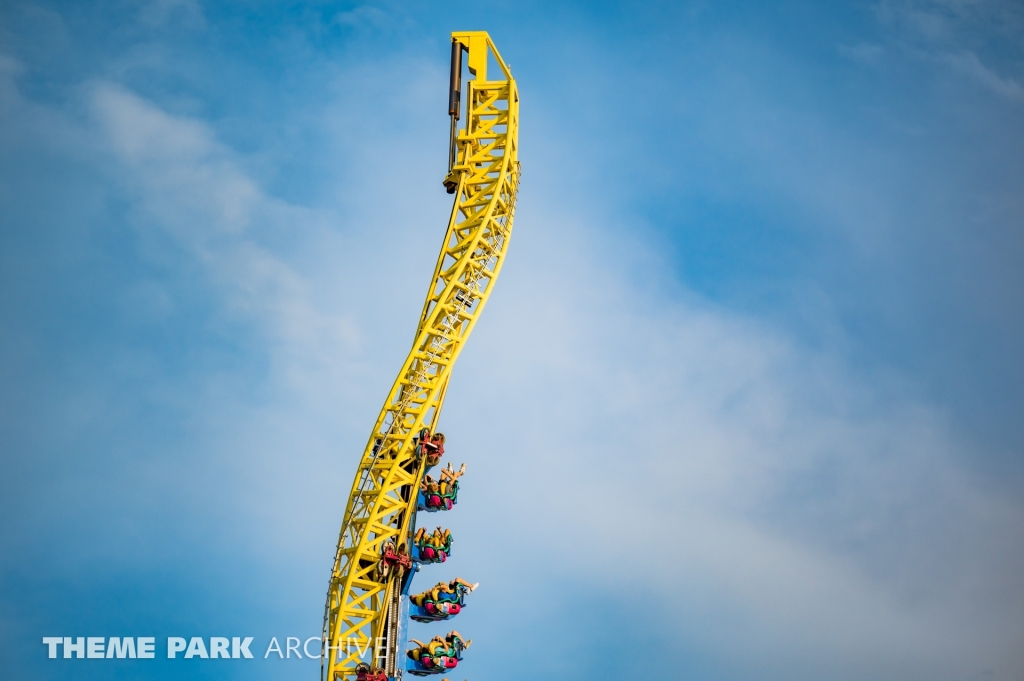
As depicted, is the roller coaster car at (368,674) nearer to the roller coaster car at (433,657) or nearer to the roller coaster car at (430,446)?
the roller coaster car at (433,657)

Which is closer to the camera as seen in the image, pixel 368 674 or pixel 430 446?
pixel 368 674

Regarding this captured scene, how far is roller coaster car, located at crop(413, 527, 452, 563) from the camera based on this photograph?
4525 centimetres

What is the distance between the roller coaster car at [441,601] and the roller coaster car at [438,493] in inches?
102

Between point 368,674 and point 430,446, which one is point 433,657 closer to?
point 368,674

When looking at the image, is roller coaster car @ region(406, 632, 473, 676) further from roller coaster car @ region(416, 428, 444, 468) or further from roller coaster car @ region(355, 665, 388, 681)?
roller coaster car @ region(416, 428, 444, 468)

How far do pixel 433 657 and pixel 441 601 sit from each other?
1842 mm

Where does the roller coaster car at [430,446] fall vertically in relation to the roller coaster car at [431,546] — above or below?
above

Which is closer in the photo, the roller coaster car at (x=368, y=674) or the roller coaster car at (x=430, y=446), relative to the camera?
the roller coaster car at (x=368, y=674)

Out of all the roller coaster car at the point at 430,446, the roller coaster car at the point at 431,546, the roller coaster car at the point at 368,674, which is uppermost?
the roller coaster car at the point at 430,446

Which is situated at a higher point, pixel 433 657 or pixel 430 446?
pixel 430 446

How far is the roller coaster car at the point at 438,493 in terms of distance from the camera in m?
46.0

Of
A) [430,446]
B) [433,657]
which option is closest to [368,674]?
[433,657]

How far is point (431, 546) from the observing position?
4531 centimetres

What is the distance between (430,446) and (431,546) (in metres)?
3.37
